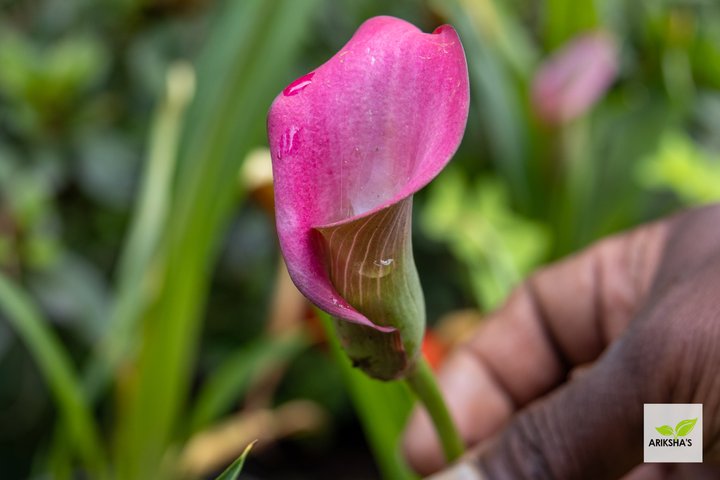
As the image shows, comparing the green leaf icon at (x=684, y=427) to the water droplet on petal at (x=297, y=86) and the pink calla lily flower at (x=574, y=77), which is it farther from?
the pink calla lily flower at (x=574, y=77)

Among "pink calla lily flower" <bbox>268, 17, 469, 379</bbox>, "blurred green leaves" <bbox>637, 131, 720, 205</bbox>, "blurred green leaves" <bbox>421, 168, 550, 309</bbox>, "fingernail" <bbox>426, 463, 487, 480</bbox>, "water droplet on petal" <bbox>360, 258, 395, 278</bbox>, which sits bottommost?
"blurred green leaves" <bbox>421, 168, 550, 309</bbox>

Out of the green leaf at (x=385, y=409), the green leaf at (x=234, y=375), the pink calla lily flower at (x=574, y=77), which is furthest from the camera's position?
the pink calla lily flower at (x=574, y=77)

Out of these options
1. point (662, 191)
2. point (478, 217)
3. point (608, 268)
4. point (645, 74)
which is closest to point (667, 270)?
point (608, 268)

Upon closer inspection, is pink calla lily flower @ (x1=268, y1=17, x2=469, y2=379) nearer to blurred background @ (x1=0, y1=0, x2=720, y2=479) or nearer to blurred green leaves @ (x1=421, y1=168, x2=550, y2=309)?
blurred background @ (x1=0, y1=0, x2=720, y2=479)

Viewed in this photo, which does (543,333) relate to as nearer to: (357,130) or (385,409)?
(385,409)

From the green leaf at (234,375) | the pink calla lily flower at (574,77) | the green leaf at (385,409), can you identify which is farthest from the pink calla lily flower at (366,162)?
the pink calla lily flower at (574,77)

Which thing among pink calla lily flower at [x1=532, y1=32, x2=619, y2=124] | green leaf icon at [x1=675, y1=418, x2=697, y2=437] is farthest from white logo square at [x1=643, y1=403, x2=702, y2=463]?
pink calla lily flower at [x1=532, y1=32, x2=619, y2=124]

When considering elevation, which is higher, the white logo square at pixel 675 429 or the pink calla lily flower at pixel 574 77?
the pink calla lily flower at pixel 574 77
